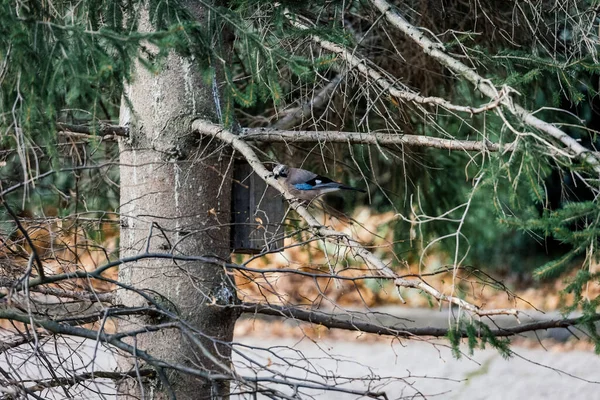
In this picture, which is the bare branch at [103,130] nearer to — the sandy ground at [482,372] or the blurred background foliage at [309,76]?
the blurred background foliage at [309,76]

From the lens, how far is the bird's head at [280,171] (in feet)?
16.4

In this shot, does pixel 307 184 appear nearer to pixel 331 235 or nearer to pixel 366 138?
pixel 366 138

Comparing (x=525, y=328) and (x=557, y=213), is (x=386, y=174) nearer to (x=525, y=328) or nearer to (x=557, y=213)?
(x=525, y=328)

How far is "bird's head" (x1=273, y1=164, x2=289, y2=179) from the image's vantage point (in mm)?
4992

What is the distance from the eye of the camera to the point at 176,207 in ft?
15.3

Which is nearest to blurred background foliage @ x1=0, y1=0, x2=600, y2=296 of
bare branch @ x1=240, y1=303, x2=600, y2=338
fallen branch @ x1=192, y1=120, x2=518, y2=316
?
fallen branch @ x1=192, y1=120, x2=518, y2=316

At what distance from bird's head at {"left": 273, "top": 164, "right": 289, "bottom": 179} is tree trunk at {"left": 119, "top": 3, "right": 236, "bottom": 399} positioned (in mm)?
345

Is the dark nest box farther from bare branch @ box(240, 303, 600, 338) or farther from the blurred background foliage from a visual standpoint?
bare branch @ box(240, 303, 600, 338)

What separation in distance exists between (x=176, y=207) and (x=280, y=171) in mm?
817

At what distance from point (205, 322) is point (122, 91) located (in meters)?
1.54

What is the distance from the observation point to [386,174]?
7.55m

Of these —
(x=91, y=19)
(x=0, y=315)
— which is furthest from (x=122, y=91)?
(x=0, y=315)

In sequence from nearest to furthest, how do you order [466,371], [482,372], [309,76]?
[309,76], [482,372], [466,371]

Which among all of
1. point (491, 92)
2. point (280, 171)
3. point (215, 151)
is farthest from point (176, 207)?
point (491, 92)
